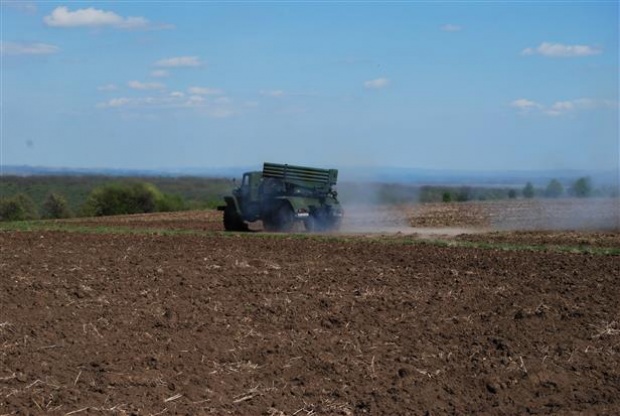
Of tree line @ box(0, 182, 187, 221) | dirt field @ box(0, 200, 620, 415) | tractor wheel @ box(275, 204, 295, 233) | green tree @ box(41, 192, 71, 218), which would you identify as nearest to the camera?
dirt field @ box(0, 200, 620, 415)

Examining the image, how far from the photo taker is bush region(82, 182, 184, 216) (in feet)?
222

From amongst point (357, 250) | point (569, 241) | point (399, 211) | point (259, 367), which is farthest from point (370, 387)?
point (399, 211)

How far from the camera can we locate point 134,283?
17406 mm

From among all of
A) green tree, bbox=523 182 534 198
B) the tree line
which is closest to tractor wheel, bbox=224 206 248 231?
the tree line

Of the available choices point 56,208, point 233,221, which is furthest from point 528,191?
point 233,221

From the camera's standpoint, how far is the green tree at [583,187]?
63.2 metres

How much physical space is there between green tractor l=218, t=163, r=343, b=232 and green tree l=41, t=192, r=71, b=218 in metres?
35.7

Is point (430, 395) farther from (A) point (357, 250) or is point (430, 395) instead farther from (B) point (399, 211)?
(B) point (399, 211)

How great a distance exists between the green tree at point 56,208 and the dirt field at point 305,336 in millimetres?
48510

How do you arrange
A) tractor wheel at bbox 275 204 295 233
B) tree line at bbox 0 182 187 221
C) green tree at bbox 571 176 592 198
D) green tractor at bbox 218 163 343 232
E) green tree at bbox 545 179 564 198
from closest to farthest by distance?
tractor wheel at bbox 275 204 295 233 → green tractor at bbox 218 163 343 232 → green tree at bbox 571 176 592 198 → tree line at bbox 0 182 187 221 → green tree at bbox 545 179 564 198

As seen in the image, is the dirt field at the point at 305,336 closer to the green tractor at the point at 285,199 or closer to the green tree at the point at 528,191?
the green tractor at the point at 285,199

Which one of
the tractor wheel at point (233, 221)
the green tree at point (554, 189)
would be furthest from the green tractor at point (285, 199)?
the green tree at point (554, 189)

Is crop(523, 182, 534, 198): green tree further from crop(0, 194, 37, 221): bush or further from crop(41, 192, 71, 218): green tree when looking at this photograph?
crop(0, 194, 37, 221): bush

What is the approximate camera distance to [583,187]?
63.3 metres
